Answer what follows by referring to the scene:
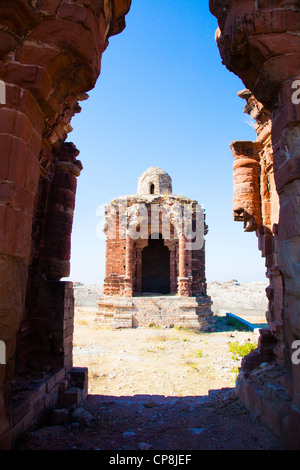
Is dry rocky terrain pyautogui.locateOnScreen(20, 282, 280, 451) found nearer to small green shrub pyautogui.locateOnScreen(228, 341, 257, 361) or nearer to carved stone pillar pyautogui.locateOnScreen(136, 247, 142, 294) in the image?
small green shrub pyautogui.locateOnScreen(228, 341, 257, 361)

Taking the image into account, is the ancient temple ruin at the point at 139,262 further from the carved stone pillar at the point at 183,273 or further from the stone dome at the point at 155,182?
the stone dome at the point at 155,182

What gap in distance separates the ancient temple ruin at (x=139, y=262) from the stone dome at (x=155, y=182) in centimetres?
289

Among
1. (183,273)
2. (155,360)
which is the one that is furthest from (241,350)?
(183,273)

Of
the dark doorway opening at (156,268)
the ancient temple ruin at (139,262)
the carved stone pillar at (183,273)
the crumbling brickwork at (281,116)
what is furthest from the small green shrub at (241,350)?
the dark doorway opening at (156,268)

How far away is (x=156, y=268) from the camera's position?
18281mm

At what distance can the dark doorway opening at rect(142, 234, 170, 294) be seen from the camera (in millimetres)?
18172

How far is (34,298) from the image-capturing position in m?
4.31

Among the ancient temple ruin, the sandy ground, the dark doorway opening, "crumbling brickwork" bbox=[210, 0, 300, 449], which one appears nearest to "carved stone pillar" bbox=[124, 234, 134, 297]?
the ancient temple ruin

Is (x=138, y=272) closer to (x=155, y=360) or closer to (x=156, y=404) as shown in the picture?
(x=155, y=360)

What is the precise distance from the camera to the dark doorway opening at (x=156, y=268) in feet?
59.6

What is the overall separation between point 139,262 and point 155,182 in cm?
538

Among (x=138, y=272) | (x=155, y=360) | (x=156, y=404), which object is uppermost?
(x=138, y=272)
